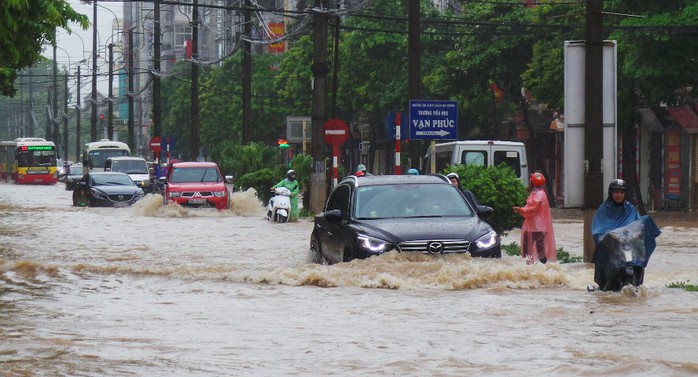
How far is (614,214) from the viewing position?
17.8 metres

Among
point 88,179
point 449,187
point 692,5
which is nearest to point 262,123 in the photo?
point 88,179

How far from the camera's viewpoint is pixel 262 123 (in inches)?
3625

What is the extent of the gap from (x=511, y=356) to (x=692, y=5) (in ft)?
93.7

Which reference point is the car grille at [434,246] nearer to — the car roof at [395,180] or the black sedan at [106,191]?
the car roof at [395,180]

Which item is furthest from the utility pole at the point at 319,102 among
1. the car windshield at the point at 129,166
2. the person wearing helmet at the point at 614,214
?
the car windshield at the point at 129,166

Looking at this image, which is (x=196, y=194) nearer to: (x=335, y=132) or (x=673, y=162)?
(x=335, y=132)

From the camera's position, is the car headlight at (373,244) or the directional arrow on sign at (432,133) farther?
the directional arrow on sign at (432,133)

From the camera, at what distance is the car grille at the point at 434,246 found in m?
18.9

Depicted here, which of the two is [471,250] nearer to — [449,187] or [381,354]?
[449,187]

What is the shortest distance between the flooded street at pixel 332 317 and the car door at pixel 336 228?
44cm

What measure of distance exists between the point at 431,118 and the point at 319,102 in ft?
26.6

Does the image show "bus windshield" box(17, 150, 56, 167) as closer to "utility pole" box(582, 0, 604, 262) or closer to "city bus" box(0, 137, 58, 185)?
"city bus" box(0, 137, 58, 185)

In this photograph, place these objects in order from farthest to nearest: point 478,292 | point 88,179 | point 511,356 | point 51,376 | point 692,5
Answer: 1. point 88,179
2. point 692,5
3. point 478,292
4. point 511,356
5. point 51,376

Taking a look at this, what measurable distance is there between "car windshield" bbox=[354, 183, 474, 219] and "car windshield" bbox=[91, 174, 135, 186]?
102ft
